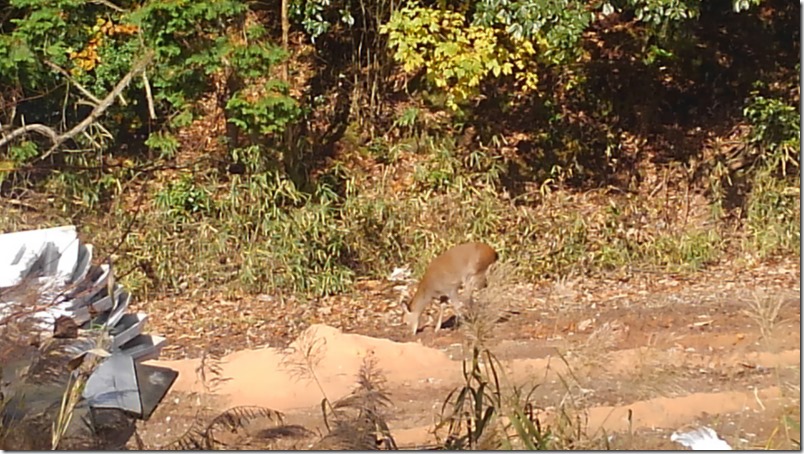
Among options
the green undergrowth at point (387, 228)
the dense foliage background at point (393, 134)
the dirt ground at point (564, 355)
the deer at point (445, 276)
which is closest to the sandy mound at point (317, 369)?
the dirt ground at point (564, 355)

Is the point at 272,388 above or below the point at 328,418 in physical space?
below

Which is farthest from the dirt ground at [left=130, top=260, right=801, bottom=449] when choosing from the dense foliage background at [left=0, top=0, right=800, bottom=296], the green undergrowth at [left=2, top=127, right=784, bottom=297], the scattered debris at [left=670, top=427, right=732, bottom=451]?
the dense foliage background at [left=0, top=0, right=800, bottom=296]

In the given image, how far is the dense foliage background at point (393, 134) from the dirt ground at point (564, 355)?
0.45 meters

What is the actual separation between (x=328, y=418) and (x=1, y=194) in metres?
5.82

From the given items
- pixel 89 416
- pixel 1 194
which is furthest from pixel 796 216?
pixel 89 416

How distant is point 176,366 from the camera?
22.4 feet

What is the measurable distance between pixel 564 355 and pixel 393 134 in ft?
25.1

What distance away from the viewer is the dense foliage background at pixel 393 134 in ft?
28.2

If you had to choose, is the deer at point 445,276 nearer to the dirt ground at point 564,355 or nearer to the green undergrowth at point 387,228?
the dirt ground at point 564,355

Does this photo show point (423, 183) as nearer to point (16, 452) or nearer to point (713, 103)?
point (713, 103)

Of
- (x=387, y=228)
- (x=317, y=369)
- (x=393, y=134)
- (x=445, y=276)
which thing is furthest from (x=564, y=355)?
(x=393, y=134)

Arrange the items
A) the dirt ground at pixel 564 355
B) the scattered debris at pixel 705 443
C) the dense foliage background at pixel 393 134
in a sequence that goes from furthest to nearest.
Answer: the dense foliage background at pixel 393 134 → the dirt ground at pixel 564 355 → the scattered debris at pixel 705 443

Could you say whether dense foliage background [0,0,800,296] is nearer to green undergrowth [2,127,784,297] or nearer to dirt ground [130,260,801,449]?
green undergrowth [2,127,784,297]

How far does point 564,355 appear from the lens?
309 cm
